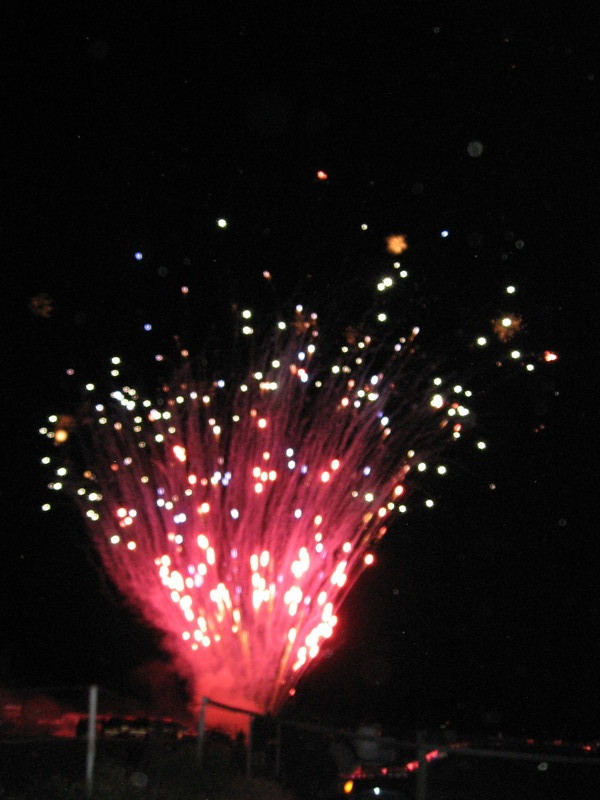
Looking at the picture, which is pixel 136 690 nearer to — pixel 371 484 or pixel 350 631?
pixel 350 631

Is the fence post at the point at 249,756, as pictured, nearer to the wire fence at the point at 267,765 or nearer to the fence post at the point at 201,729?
the wire fence at the point at 267,765

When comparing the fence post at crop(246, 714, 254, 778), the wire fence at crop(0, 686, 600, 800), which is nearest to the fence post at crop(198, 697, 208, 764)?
the wire fence at crop(0, 686, 600, 800)

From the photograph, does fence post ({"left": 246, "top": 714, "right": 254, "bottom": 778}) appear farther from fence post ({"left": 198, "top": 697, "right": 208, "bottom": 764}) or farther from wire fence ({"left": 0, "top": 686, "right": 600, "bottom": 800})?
fence post ({"left": 198, "top": 697, "right": 208, "bottom": 764})

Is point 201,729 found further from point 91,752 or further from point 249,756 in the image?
point 91,752

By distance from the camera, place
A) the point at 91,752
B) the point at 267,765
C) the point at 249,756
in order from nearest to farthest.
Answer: the point at 91,752 → the point at 249,756 → the point at 267,765

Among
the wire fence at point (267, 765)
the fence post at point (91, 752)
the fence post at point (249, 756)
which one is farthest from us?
the fence post at point (249, 756)

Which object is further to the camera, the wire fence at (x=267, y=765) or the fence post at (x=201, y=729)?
the fence post at (x=201, y=729)

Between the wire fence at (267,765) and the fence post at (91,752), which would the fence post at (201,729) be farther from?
the fence post at (91,752)

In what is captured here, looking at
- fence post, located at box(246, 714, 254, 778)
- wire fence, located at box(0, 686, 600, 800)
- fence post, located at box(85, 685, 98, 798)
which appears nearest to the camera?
fence post, located at box(85, 685, 98, 798)

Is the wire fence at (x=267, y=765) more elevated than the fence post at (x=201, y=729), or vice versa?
the fence post at (x=201, y=729)

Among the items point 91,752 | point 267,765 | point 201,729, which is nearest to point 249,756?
point 267,765

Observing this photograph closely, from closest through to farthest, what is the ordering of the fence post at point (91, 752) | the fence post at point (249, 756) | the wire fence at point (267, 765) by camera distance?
the fence post at point (91, 752)
the wire fence at point (267, 765)
the fence post at point (249, 756)

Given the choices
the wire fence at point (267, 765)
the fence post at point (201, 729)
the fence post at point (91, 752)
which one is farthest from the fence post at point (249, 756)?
the fence post at point (91, 752)
